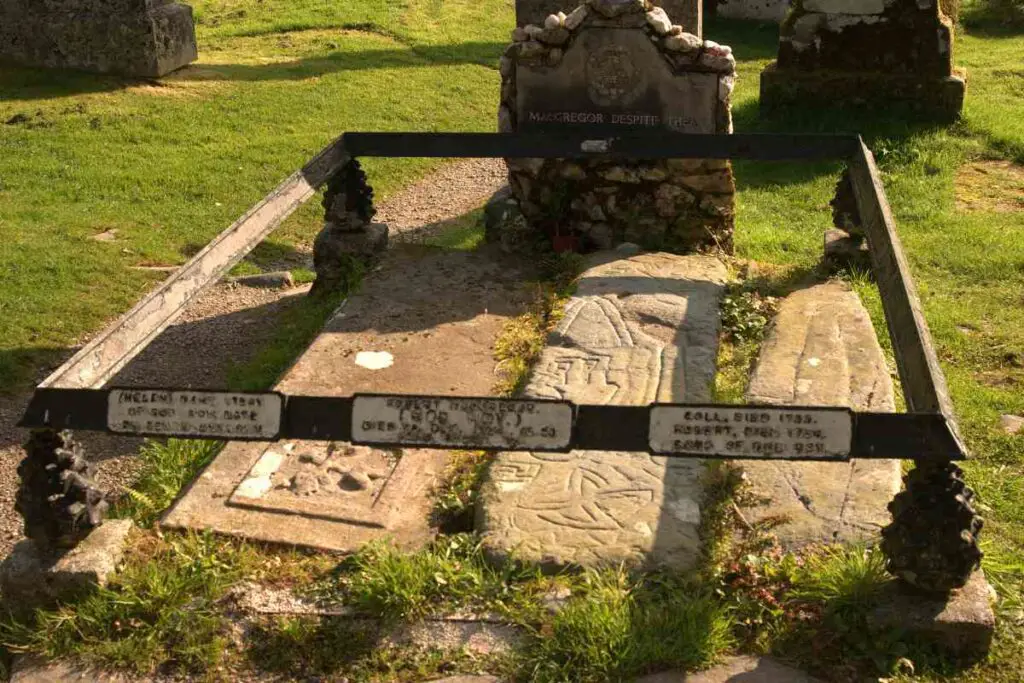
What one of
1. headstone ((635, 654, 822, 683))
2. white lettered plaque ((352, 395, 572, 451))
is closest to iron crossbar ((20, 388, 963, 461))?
white lettered plaque ((352, 395, 572, 451))

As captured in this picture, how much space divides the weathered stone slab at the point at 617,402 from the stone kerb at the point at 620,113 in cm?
39

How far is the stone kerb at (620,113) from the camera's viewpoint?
7.51 m

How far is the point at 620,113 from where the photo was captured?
7695 mm

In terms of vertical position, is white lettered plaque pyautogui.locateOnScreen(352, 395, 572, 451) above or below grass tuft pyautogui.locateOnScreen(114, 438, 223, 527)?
above

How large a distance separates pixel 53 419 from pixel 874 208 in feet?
12.5

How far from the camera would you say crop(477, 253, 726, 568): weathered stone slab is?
4695 mm

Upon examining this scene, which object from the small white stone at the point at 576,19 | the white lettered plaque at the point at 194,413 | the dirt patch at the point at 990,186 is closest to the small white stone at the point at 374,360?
the white lettered plaque at the point at 194,413

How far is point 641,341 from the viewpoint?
641cm

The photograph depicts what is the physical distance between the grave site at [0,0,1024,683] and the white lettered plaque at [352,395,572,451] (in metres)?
0.01

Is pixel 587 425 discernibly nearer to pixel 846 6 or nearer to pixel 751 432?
pixel 751 432

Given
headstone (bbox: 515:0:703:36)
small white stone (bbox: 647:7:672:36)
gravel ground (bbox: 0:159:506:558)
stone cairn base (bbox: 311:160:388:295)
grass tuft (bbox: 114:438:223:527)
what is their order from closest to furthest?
grass tuft (bbox: 114:438:223:527) → gravel ground (bbox: 0:159:506:558) → small white stone (bbox: 647:7:672:36) → stone cairn base (bbox: 311:160:388:295) → headstone (bbox: 515:0:703:36)

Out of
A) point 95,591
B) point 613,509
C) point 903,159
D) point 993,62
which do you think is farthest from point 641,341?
point 993,62

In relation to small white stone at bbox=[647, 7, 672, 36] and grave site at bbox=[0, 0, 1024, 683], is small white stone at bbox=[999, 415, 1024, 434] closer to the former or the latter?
grave site at bbox=[0, 0, 1024, 683]

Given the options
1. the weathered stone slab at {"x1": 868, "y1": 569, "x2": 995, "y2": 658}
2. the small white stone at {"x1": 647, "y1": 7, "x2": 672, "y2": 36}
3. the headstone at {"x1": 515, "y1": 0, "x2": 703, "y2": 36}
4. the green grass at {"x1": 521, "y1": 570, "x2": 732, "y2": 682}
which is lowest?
the green grass at {"x1": 521, "y1": 570, "x2": 732, "y2": 682}
